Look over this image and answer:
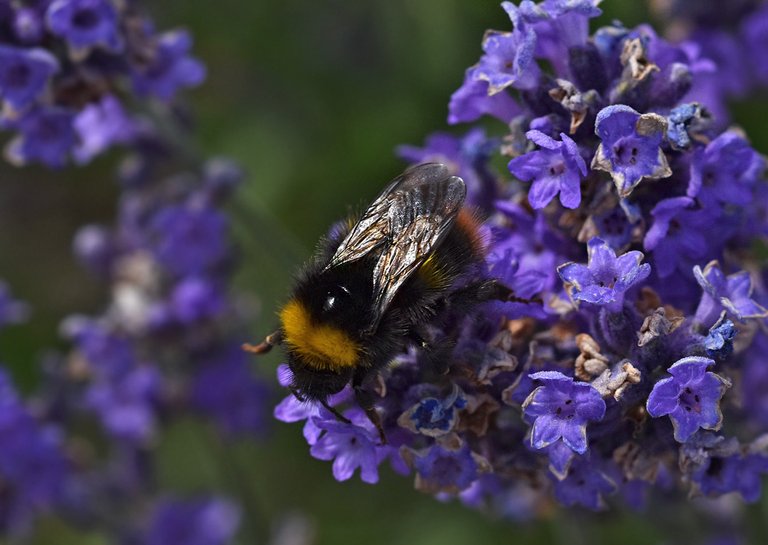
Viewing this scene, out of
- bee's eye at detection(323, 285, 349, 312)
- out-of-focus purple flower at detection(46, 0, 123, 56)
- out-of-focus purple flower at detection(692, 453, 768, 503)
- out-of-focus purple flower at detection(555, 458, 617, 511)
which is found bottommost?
out-of-focus purple flower at detection(692, 453, 768, 503)

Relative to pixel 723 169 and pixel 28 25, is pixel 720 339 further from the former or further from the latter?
pixel 28 25

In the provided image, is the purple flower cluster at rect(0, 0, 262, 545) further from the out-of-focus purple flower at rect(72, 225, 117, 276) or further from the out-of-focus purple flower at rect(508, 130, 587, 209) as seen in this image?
the out-of-focus purple flower at rect(508, 130, 587, 209)

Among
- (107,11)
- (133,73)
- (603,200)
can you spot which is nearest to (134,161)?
(133,73)

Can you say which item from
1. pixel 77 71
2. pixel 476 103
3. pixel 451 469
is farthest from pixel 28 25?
pixel 451 469

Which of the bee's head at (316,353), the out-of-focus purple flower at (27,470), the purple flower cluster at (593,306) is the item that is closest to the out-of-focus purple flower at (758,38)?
the purple flower cluster at (593,306)

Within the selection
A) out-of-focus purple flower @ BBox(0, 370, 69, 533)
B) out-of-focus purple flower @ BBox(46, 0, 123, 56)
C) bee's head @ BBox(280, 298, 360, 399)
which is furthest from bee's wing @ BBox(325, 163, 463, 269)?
out-of-focus purple flower @ BBox(0, 370, 69, 533)

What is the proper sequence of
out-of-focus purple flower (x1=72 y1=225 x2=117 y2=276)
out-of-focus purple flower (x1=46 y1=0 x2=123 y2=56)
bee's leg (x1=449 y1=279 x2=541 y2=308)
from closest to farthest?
1. bee's leg (x1=449 y1=279 x2=541 y2=308)
2. out-of-focus purple flower (x1=46 y1=0 x2=123 y2=56)
3. out-of-focus purple flower (x1=72 y1=225 x2=117 y2=276)

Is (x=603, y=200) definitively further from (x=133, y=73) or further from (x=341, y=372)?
(x=133, y=73)
